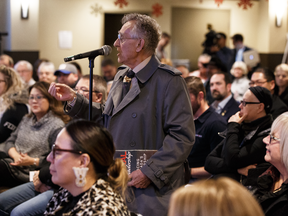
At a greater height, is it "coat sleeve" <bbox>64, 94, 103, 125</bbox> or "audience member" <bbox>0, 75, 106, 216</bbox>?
"coat sleeve" <bbox>64, 94, 103, 125</bbox>

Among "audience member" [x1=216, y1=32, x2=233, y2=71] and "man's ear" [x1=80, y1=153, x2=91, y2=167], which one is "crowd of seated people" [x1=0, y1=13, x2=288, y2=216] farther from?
"audience member" [x1=216, y1=32, x2=233, y2=71]

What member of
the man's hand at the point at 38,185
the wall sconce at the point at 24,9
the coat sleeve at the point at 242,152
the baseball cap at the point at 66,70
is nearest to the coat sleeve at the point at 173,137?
the coat sleeve at the point at 242,152

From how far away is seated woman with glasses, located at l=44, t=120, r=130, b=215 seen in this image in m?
1.34

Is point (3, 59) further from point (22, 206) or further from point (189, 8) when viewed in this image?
point (189, 8)

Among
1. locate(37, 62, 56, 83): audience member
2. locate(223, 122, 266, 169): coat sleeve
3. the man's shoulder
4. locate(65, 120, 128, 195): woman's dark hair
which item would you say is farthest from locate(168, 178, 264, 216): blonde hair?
locate(37, 62, 56, 83): audience member

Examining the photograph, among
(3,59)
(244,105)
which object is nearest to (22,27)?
(3,59)

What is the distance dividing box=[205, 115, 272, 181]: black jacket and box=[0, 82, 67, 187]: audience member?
127 cm

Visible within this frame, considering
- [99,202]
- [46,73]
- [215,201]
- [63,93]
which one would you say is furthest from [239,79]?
[215,201]

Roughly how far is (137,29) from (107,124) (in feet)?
1.62

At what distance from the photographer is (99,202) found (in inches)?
50.4

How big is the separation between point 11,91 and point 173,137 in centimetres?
238

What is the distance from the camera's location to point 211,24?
834 cm

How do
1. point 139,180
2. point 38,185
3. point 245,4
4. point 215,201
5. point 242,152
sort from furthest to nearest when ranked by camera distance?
point 245,4 → point 38,185 → point 242,152 → point 139,180 → point 215,201

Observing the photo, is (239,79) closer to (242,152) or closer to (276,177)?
(242,152)
